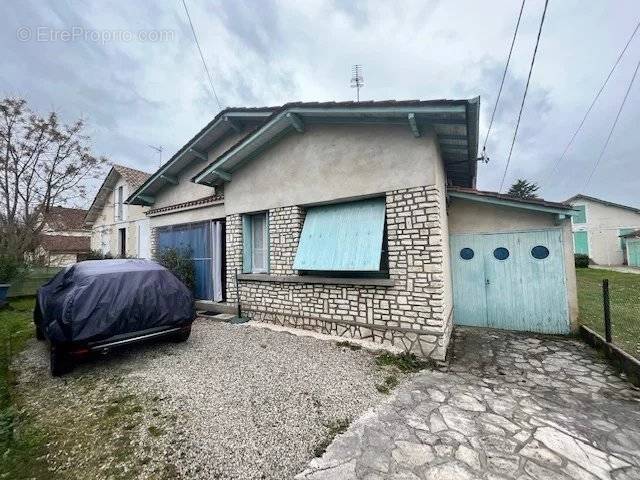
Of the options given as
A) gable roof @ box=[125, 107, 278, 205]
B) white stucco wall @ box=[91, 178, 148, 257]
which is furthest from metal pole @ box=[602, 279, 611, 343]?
white stucco wall @ box=[91, 178, 148, 257]

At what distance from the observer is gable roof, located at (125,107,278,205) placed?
29.6 ft

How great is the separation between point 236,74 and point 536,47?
8585 millimetres

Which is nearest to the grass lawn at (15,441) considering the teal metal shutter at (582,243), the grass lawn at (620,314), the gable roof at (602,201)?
the grass lawn at (620,314)

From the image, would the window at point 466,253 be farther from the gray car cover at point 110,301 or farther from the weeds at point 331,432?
the gray car cover at point 110,301

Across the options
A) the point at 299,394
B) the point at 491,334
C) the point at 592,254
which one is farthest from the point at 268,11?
the point at 592,254

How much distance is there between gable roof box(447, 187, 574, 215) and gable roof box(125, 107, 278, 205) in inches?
225

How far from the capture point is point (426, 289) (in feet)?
17.0

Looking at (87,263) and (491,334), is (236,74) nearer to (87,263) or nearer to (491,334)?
A: (87,263)

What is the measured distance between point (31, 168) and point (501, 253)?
22.8 meters

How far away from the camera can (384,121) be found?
5699mm

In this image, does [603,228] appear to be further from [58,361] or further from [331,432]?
[58,361]

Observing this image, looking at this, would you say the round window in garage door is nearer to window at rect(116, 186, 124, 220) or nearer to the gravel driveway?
the gravel driveway

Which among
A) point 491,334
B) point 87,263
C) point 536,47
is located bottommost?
point 491,334

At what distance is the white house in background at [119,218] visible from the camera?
51.3ft
